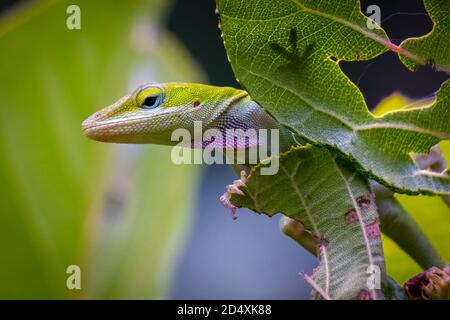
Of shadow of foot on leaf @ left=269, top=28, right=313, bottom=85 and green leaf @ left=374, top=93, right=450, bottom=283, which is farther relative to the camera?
green leaf @ left=374, top=93, right=450, bottom=283

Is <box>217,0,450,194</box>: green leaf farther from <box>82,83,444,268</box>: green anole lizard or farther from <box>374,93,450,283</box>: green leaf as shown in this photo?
<box>374,93,450,283</box>: green leaf

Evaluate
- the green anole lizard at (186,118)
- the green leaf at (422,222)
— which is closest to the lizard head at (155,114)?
the green anole lizard at (186,118)

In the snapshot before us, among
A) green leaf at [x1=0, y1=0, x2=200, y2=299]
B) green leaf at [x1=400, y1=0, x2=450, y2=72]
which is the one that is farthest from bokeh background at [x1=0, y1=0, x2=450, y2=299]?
green leaf at [x1=400, y1=0, x2=450, y2=72]

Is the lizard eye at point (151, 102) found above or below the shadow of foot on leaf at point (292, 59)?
above

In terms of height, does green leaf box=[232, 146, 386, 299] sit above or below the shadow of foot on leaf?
below

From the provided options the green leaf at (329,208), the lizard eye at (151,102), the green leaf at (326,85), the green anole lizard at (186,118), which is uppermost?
the lizard eye at (151,102)

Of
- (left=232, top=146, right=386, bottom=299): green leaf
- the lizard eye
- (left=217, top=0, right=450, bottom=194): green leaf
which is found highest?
the lizard eye

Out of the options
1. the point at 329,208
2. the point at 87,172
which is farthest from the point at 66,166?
the point at 329,208

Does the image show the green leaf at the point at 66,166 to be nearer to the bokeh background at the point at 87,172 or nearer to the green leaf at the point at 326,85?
the bokeh background at the point at 87,172
